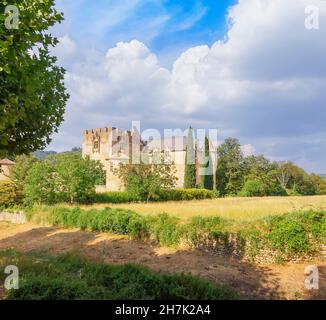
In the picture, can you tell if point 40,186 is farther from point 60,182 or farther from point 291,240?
point 291,240

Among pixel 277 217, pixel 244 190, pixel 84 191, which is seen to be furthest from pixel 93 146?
pixel 277 217

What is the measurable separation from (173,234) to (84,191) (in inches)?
824


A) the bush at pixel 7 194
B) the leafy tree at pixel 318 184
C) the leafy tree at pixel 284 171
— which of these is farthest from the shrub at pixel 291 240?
the leafy tree at pixel 318 184

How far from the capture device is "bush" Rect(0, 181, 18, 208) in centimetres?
3409

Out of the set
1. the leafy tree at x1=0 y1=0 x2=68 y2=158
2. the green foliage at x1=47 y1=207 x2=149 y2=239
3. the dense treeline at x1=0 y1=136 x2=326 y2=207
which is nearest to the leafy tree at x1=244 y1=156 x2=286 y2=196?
the dense treeline at x1=0 y1=136 x2=326 y2=207

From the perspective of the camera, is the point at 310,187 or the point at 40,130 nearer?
the point at 40,130

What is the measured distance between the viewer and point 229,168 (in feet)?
227

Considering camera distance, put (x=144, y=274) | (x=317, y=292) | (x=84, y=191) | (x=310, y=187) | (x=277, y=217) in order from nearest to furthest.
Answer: (x=144, y=274) → (x=317, y=292) → (x=277, y=217) → (x=84, y=191) → (x=310, y=187)

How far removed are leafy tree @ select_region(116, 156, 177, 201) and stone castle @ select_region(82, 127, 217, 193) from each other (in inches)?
744

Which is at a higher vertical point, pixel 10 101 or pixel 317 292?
pixel 10 101

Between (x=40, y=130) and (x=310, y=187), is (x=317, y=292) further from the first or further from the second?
(x=310, y=187)

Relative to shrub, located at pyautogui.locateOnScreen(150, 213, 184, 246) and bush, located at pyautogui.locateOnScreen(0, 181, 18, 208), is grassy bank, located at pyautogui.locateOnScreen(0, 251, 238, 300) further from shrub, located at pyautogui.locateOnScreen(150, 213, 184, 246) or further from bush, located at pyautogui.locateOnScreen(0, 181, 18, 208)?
bush, located at pyautogui.locateOnScreen(0, 181, 18, 208)

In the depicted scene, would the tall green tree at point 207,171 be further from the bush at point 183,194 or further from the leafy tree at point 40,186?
the leafy tree at point 40,186

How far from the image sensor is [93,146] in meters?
74.2
